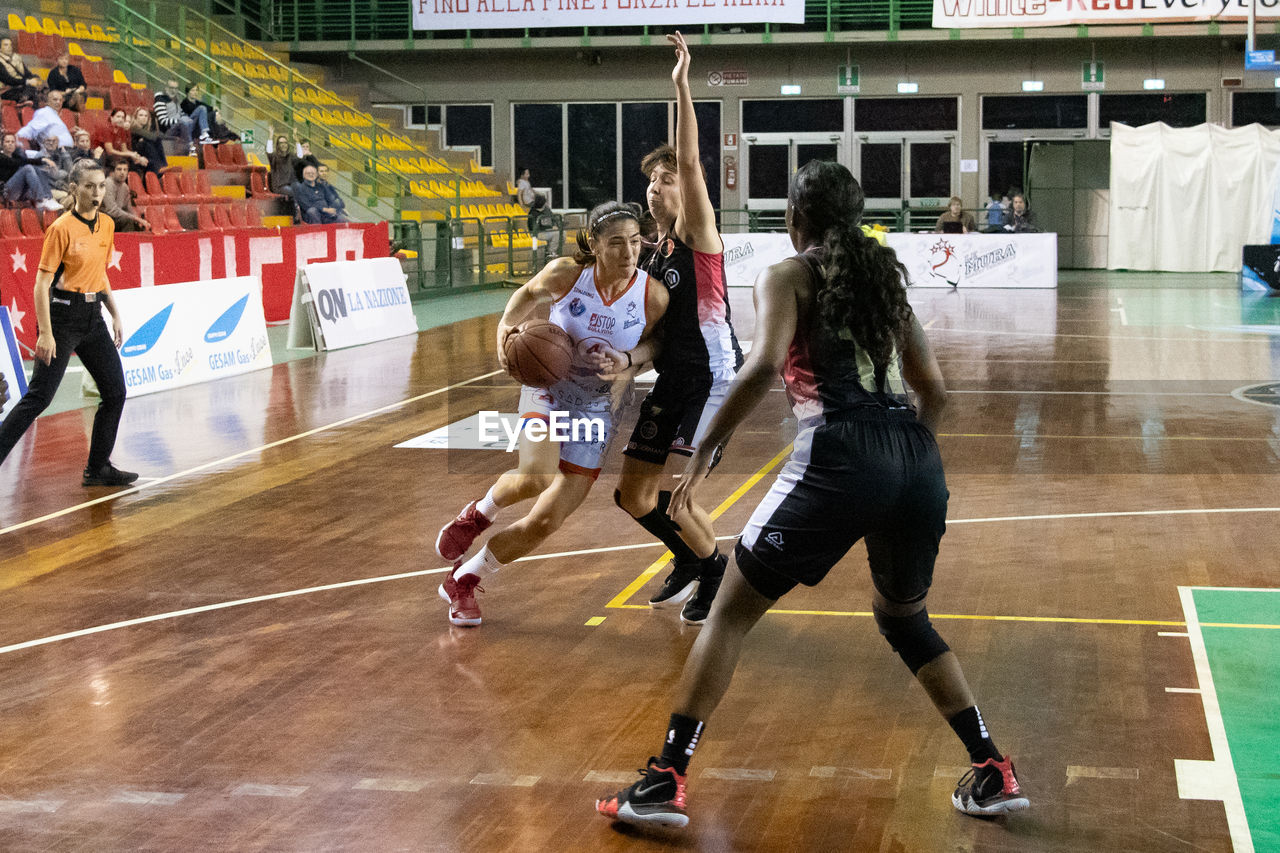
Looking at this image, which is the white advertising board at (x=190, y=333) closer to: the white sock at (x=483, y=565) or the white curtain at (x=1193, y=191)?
the white sock at (x=483, y=565)

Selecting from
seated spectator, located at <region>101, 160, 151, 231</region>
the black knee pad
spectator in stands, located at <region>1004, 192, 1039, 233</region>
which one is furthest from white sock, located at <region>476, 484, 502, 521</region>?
spectator in stands, located at <region>1004, 192, 1039, 233</region>

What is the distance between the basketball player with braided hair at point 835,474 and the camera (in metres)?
4.09

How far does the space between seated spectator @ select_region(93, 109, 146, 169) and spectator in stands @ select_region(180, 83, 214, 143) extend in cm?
236

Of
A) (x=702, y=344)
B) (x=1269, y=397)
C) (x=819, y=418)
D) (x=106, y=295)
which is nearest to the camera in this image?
(x=819, y=418)

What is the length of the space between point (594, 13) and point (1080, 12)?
10.4 m

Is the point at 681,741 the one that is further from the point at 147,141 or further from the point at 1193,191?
the point at 1193,191

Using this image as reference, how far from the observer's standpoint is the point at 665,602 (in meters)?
6.72

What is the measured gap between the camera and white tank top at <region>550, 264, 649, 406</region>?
19.9 ft

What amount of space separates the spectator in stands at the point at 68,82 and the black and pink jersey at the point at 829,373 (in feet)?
57.9

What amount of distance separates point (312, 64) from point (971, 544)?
98.1 feet

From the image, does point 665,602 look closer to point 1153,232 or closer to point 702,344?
point 702,344

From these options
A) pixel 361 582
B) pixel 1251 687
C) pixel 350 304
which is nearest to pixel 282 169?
pixel 350 304

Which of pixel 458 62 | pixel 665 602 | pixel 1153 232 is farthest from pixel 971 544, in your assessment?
pixel 458 62

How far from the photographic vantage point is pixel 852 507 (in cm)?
408
